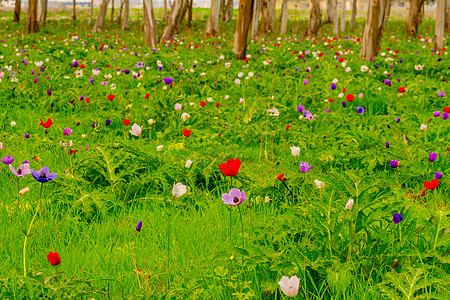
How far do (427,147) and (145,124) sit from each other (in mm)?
2896

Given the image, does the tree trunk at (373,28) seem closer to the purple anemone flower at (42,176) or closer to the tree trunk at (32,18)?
the purple anemone flower at (42,176)

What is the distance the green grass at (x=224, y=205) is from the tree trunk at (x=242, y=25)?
305cm

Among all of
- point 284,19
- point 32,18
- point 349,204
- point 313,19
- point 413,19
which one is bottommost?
point 349,204

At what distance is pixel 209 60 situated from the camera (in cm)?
918

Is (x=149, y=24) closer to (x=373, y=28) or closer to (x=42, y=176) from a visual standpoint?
(x=373, y=28)

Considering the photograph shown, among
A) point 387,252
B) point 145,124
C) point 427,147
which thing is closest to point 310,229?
point 387,252

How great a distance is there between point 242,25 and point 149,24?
3349mm

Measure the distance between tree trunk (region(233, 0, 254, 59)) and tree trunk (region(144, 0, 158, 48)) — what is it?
9.08ft

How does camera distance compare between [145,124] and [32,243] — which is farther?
[145,124]

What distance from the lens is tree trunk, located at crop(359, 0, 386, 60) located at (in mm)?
Answer: 8711

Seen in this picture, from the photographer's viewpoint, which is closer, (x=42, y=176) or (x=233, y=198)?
(x=233, y=198)

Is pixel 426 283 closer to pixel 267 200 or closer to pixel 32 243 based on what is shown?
pixel 267 200

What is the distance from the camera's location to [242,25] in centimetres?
933

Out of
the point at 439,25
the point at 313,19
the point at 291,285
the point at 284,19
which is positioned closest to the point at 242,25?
the point at 439,25
